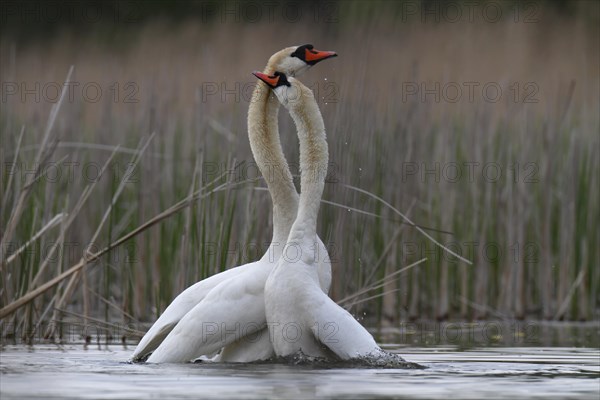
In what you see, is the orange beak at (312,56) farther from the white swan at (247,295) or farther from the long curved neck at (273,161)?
the long curved neck at (273,161)

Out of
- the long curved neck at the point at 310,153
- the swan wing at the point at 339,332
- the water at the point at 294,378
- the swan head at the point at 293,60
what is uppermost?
the swan head at the point at 293,60

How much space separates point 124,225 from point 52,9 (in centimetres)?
1475

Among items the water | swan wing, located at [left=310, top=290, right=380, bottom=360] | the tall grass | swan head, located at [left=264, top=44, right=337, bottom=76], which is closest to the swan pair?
swan wing, located at [left=310, top=290, right=380, bottom=360]

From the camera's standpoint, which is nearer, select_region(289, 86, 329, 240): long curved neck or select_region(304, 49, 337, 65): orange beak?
select_region(289, 86, 329, 240): long curved neck

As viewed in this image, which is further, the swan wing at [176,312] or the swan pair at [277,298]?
the swan wing at [176,312]

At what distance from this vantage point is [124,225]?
11.1m

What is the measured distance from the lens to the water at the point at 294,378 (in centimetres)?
615

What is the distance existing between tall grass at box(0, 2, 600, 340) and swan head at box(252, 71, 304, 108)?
3.31 ft

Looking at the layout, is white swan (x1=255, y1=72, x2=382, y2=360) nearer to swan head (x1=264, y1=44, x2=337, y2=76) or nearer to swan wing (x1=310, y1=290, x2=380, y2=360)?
swan wing (x1=310, y1=290, x2=380, y2=360)

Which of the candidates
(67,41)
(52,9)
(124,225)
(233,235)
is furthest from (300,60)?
(52,9)

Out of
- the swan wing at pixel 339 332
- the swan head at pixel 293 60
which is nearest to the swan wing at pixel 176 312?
the swan wing at pixel 339 332

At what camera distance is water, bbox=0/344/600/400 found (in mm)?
6148

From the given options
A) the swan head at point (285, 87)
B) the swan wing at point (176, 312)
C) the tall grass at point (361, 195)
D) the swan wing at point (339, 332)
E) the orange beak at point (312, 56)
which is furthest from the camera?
the tall grass at point (361, 195)

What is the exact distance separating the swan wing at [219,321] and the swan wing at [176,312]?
0.13m
